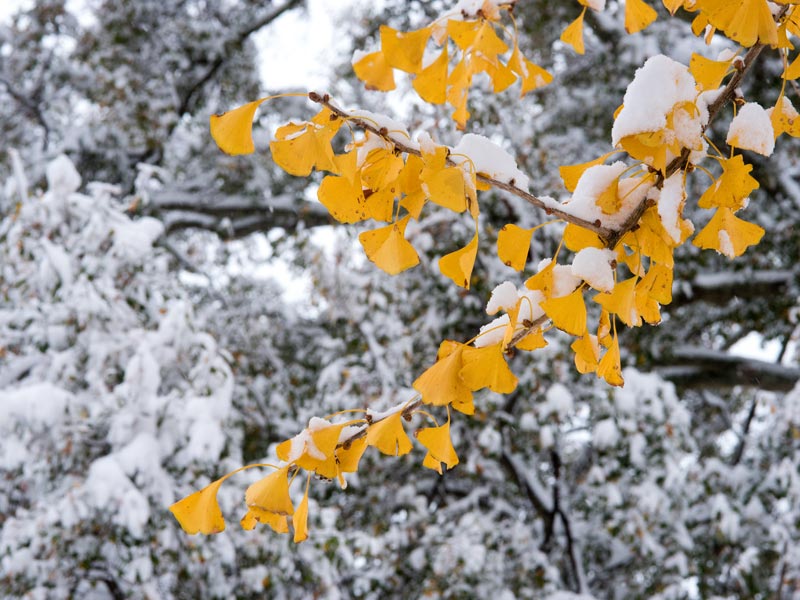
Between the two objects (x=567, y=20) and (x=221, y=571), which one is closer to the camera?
(x=221, y=571)

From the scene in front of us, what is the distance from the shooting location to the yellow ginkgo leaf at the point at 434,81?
672 millimetres

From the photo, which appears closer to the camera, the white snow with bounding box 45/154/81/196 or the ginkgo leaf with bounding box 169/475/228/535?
the ginkgo leaf with bounding box 169/475/228/535

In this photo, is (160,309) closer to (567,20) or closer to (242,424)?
(242,424)

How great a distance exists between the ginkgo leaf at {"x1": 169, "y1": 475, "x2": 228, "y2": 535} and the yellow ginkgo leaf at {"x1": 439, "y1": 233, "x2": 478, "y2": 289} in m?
0.28

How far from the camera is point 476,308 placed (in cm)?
386

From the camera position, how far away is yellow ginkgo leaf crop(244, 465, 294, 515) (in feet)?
2.25

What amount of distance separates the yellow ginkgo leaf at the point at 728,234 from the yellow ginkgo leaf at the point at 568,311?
0.13 metres

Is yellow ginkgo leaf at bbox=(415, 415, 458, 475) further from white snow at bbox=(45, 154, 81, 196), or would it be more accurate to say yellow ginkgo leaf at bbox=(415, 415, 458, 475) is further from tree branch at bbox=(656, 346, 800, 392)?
tree branch at bbox=(656, 346, 800, 392)

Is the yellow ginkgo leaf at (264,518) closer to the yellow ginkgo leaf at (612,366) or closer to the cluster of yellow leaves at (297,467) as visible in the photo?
the cluster of yellow leaves at (297,467)

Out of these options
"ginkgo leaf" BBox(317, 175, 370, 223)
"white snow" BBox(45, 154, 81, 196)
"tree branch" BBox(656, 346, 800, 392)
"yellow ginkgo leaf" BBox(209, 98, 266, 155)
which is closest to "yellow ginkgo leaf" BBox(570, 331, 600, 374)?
"ginkgo leaf" BBox(317, 175, 370, 223)

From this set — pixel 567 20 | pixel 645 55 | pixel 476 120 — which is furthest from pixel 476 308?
pixel 567 20

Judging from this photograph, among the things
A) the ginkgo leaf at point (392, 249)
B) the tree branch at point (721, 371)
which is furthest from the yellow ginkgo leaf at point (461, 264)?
the tree branch at point (721, 371)

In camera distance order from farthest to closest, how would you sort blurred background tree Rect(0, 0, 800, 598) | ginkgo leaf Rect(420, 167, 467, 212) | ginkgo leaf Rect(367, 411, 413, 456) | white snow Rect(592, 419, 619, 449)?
white snow Rect(592, 419, 619, 449) < blurred background tree Rect(0, 0, 800, 598) < ginkgo leaf Rect(367, 411, 413, 456) < ginkgo leaf Rect(420, 167, 467, 212)

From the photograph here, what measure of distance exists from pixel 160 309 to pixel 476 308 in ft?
4.99
